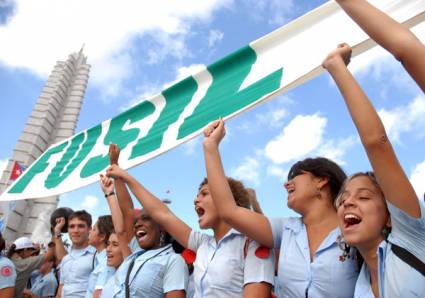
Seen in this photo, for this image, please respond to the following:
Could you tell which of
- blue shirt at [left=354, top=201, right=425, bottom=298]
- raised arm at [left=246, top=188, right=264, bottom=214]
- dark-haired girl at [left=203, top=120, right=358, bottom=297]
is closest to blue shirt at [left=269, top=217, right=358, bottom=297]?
dark-haired girl at [left=203, top=120, right=358, bottom=297]

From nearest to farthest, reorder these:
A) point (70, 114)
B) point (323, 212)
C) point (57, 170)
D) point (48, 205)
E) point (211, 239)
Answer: point (323, 212) < point (211, 239) < point (57, 170) < point (48, 205) < point (70, 114)

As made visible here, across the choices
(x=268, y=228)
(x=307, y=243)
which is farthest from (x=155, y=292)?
(x=307, y=243)

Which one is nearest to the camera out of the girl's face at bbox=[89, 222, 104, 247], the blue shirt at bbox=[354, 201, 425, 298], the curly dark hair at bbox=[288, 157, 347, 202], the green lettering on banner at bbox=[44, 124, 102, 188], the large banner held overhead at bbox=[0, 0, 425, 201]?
the blue shirt at bbox=[354, 201, 425, 298]

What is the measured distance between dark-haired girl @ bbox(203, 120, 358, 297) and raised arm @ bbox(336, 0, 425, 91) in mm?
965

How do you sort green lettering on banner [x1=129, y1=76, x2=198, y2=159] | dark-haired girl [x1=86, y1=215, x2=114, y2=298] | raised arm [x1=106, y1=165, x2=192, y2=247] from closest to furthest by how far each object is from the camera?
1. raised arm [x1=106, y1=165, x2=192, y2=247]
2. dark-haired girl [x1=86, y1=215, x2=114, y2=298]
3. green lettering on banner [x1=129, y1=76, x2=198, y2=159]

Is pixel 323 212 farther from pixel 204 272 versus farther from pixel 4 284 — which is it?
pixel 4 284

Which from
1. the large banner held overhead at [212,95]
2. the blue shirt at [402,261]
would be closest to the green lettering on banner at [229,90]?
the large banner held overhead at [212,95]

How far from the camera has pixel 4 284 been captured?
414 centimetres

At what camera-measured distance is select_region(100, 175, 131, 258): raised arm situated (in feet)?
11.8

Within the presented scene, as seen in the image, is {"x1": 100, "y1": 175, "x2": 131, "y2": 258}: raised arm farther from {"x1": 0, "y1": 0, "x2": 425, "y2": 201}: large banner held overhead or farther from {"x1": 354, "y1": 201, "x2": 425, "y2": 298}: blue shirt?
{"x1": 354, "y1": 201, "x2": 425, "y2": 298}: blue shirt

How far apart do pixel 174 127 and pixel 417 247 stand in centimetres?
275

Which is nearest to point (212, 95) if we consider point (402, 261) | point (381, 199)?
point (381, 199)

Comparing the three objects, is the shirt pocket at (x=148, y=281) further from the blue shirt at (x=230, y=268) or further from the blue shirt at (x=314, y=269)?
the blue shirt at (x=314, y=269)

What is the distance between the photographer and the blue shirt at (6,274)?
414 centimetres
